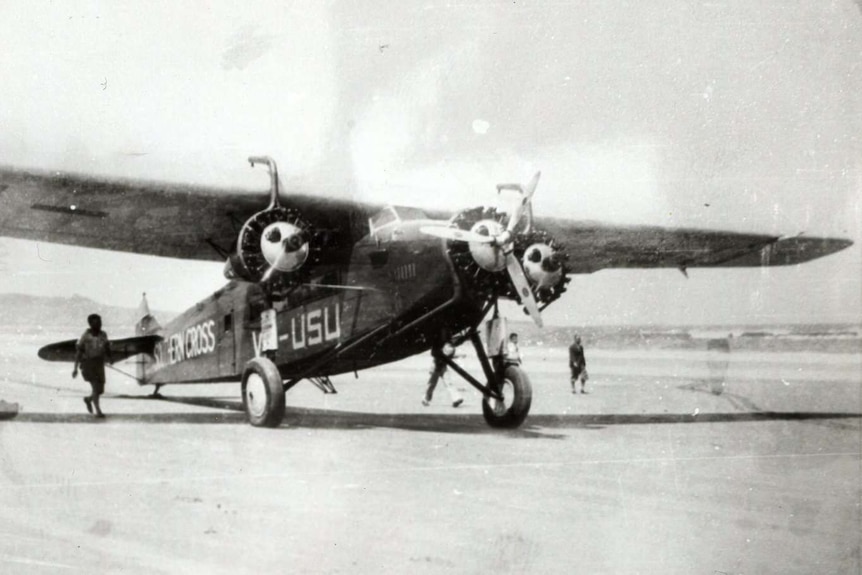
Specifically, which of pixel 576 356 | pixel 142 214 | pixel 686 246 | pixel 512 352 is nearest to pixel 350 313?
pixel 512 352

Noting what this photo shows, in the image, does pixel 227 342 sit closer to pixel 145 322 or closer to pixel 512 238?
pixel 145 322

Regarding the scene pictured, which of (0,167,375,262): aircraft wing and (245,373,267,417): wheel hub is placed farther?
(245,373,267,417): wheel hub

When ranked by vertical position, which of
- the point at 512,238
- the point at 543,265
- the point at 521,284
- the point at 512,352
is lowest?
the point at 512,352

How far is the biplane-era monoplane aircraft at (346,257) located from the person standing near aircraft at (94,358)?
0.24 feet

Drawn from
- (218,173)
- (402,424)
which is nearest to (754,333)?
(402,424)

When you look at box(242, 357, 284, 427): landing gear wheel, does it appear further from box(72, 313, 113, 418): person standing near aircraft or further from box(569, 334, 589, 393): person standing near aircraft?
box(569, 334, 589, 393): person standing near aircraft

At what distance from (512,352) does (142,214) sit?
2.43 meters

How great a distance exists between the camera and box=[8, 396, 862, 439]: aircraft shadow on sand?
15.1ft

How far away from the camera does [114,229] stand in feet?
14.4

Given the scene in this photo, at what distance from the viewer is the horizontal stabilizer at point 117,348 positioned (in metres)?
3.67

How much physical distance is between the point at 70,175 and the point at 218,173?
0.72m

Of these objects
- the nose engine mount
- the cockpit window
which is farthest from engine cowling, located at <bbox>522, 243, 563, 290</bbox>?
the nose engine mount

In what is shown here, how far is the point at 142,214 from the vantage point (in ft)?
14.7

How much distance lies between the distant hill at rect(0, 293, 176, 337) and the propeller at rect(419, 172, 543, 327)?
182cm
